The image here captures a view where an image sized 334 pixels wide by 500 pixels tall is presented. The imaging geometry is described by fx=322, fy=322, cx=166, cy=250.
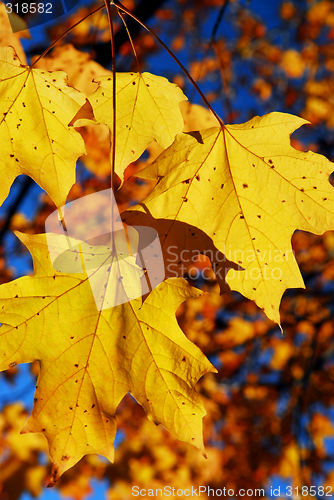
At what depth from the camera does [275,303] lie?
4.94ft

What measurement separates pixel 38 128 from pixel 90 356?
3.83ft

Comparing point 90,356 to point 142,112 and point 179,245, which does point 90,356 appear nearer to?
point 179,245

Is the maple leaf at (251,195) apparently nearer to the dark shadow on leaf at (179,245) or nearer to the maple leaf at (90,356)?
the dark shadow on leaf at (179,245)

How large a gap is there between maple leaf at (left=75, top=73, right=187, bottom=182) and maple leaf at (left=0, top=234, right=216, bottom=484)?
0.67m

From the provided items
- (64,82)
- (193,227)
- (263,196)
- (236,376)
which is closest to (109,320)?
(193,227)

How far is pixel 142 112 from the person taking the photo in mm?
1797

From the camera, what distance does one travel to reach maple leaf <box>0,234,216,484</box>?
1.41m

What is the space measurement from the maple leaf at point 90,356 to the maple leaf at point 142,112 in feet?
2.20

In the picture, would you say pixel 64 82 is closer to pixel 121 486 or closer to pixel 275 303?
pixel 275 303

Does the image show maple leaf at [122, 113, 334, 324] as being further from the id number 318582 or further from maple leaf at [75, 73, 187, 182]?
the id number 318582

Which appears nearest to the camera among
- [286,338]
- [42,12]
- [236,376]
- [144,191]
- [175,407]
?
[175,407]

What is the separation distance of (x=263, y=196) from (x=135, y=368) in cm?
104

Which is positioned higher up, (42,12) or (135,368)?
(42,12)

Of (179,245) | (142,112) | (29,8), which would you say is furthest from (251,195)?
(29,8)
